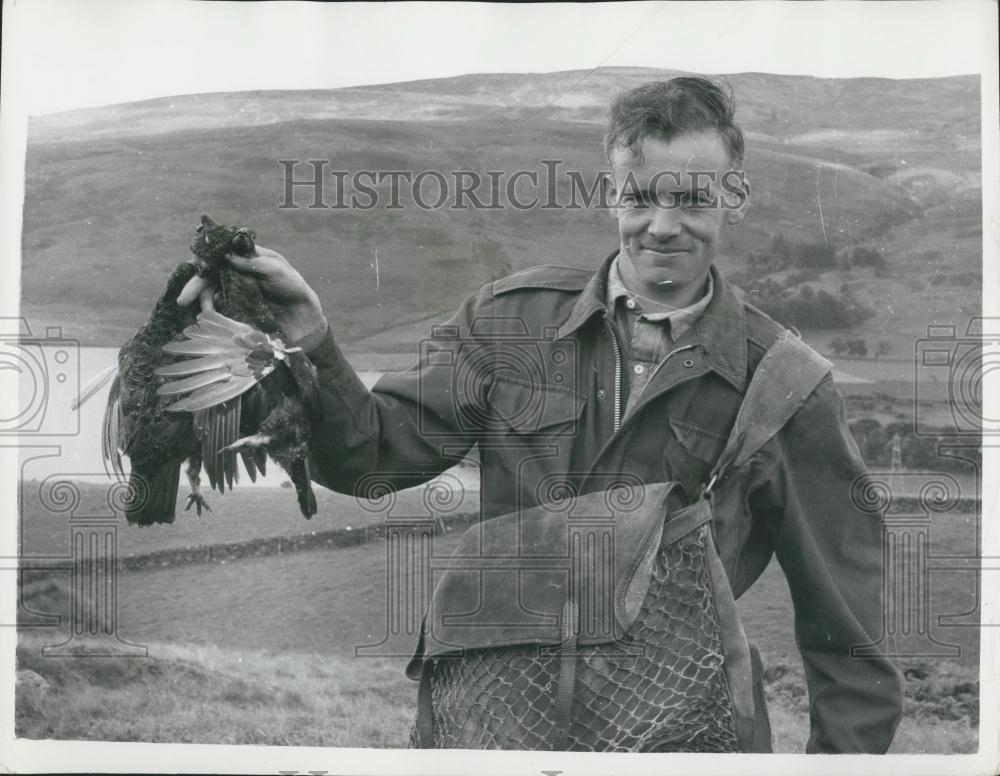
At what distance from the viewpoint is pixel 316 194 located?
11.5ft

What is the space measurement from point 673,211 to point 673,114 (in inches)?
11.4

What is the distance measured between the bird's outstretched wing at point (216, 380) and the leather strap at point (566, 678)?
1.01 m

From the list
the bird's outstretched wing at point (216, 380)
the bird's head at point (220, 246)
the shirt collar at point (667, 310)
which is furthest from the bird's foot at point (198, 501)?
the shirt collar at point (667, 310)

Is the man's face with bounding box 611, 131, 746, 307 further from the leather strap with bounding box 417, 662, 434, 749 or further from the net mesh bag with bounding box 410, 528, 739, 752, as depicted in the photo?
the leather strap with bounding box 417, 662, 434, 749

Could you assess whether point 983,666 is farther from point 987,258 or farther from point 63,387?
point 63,387

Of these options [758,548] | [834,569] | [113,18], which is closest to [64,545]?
[113,18]

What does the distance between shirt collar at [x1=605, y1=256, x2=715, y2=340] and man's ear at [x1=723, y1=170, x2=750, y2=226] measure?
0.20 m

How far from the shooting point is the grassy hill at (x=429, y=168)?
346 centimetres

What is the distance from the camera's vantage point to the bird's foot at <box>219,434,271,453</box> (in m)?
3.36

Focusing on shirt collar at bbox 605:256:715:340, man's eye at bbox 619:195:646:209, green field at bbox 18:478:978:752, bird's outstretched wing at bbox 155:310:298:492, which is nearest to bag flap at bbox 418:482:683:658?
green field at bbox 18:478:978:752

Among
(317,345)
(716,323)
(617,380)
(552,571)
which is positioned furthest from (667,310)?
(317,345)

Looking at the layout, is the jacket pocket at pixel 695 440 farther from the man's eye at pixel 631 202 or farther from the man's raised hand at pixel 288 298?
the man's raised hand at pixel 288 298

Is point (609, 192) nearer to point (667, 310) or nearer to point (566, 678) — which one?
point (667, 310)

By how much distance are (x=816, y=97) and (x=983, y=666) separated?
5.90ft
